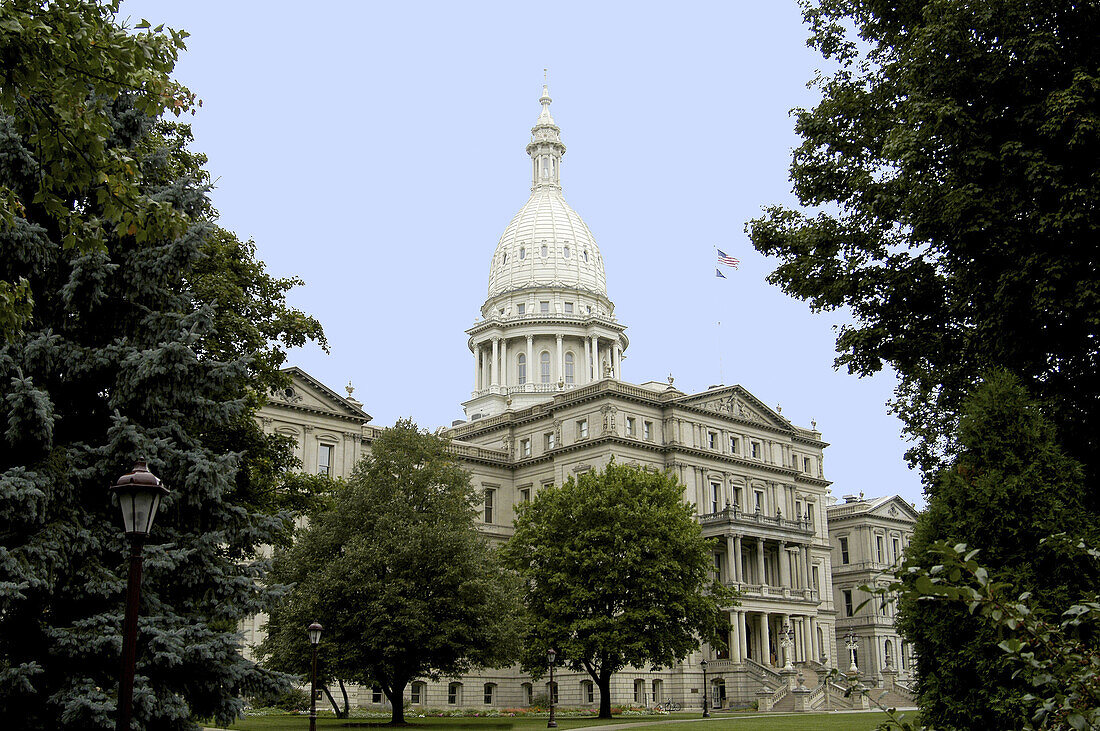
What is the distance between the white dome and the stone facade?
35.6m

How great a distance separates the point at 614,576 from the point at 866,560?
62.1m

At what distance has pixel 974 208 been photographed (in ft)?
65.9

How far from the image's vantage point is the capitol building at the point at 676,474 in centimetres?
6550

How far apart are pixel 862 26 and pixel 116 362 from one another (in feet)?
61.5

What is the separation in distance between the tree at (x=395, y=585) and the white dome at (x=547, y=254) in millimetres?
61725

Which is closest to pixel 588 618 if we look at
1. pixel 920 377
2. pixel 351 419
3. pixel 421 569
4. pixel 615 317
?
pixel 421 569

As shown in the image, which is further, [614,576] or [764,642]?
[764,642]

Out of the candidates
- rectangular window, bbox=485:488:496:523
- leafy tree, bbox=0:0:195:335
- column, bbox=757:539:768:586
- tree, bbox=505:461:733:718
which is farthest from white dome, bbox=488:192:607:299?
leafy tree, bbox=0:0:195:335

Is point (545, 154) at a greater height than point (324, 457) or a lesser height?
greater

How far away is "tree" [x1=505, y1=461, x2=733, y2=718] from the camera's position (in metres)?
50.1

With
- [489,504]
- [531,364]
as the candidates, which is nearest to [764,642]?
[489,504]

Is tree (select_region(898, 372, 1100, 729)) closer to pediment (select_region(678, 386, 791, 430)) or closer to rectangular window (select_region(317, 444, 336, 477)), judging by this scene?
Result: rectangular window (select_region(317, 444, 336, 477))

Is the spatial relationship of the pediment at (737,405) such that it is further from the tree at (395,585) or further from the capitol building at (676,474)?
the tree at (395,585)

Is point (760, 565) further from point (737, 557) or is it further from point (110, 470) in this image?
point (110, 470)
